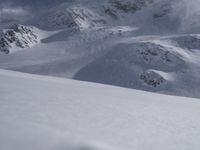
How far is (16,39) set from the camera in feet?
292

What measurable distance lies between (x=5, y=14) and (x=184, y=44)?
94.5m

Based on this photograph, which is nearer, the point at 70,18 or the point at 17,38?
the point at 17,38

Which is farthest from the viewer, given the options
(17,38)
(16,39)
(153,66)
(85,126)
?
(17,38)

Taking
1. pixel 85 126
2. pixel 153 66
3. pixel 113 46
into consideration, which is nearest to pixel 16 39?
pixel 113 46

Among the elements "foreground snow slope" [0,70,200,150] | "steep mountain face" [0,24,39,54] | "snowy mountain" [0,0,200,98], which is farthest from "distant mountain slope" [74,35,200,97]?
"foreground snow slope" [0,70,200,150]

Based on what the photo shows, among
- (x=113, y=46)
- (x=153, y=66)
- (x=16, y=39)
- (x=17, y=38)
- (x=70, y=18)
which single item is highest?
(x=70, y=18)

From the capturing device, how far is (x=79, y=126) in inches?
251

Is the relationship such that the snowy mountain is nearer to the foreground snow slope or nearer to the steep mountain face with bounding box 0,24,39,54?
the steep mountain face with bounding box 0,24,39,54

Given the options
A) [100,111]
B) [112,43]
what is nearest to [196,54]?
[112,43]

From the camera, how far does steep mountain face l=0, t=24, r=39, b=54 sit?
282ft

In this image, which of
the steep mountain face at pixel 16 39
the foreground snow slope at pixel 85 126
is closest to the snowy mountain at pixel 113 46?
the steep mountain face at pixel 16 39

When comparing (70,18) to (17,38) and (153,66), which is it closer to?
(17,38)

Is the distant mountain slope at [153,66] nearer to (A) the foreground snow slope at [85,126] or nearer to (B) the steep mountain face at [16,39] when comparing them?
(B) the steep mountain face at [16,39]

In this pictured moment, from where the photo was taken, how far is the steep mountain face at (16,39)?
85950 millimetres
